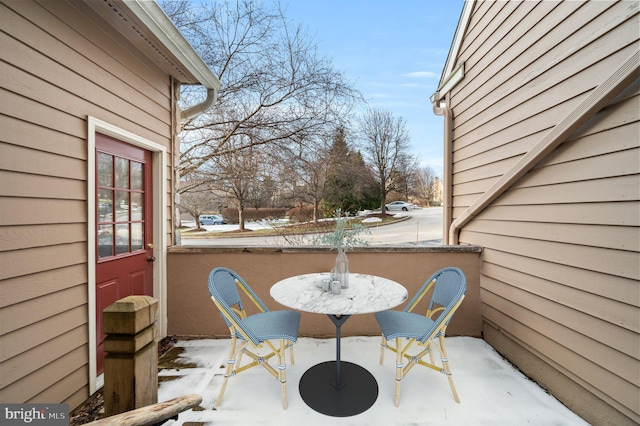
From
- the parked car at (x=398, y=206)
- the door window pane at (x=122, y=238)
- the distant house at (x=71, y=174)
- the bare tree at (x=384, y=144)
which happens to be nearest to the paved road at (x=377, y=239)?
the door window pane at (x=122, y=238)

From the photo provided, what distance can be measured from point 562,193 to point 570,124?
43cm

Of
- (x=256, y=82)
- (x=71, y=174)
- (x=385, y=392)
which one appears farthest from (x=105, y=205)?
(x=256, y=82)

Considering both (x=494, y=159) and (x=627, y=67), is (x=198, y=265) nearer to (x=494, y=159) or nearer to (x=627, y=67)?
(x=494, y=159)

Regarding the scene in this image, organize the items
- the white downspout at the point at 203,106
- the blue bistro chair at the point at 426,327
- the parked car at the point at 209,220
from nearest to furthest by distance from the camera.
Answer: the blue bistro chair at the point at 426,327
the white downspout at the point at 203,106
the parked car at the point at 209,220

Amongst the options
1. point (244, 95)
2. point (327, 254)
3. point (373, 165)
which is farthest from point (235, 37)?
point (373, 165)

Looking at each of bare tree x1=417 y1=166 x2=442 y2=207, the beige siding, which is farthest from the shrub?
bare tree x1=417 y1=166 x2=442 y2=207

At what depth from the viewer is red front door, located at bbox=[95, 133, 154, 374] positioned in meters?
1.99

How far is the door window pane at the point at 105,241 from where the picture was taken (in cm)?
200

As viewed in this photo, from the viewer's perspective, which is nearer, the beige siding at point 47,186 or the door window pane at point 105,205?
the beige siding at point 47,186

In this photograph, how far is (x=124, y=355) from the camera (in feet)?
2.26

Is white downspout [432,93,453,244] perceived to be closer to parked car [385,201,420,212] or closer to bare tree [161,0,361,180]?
bare tree [161,0,361,180]

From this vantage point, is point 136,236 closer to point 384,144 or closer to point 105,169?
point 105,169

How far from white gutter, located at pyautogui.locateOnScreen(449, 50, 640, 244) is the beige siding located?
9.91ft

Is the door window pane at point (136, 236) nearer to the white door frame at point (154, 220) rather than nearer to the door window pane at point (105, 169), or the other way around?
the white door frame at point (154, 220)
